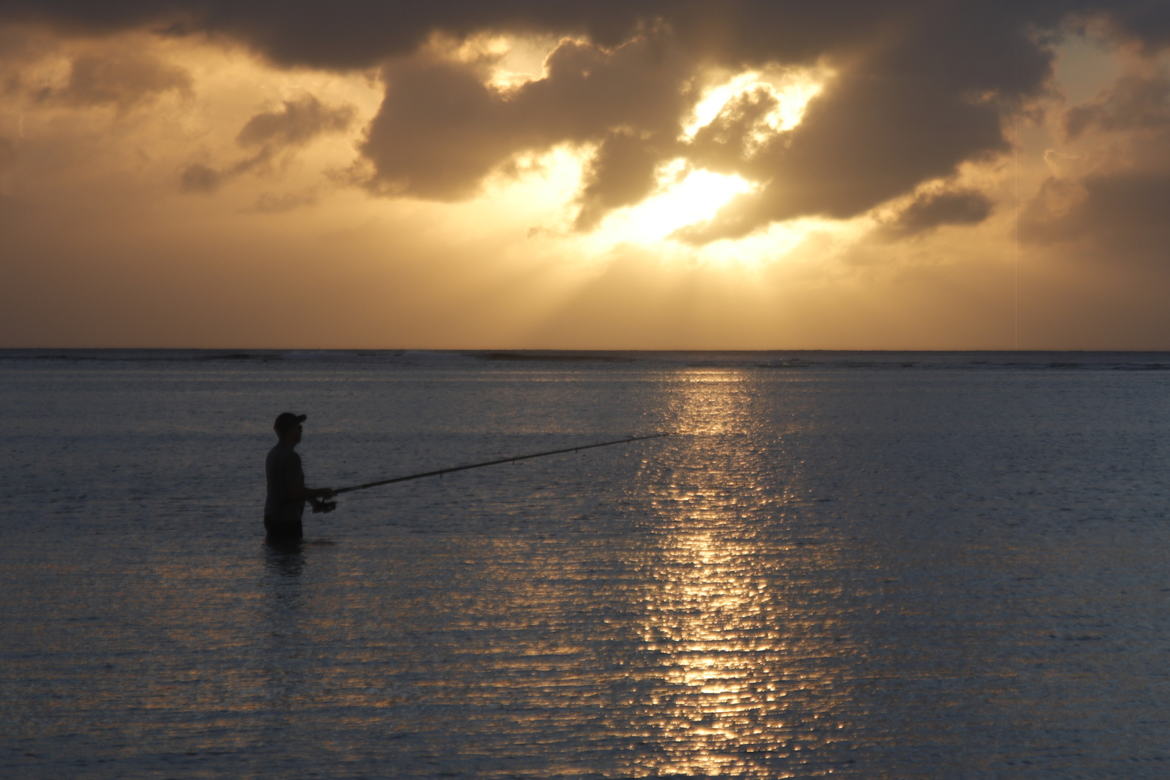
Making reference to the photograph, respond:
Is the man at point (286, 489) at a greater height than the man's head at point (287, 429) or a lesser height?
lesser

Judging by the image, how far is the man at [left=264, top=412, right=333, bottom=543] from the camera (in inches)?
574

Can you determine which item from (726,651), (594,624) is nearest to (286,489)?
(594,624)

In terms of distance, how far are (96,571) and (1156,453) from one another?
89.6 ft

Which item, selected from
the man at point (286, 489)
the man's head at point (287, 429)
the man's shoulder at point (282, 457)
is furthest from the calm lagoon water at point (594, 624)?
the man's head at point (287, 429)

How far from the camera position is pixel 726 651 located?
9.67 metres

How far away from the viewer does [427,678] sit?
29.1ft

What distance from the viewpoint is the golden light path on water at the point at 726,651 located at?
734 centimetres

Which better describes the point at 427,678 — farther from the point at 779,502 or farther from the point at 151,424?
the point at 151,424

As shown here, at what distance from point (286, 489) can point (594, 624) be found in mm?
5660

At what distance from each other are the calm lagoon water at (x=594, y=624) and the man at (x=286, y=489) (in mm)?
485

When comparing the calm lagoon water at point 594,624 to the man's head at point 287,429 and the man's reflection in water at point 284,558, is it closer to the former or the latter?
the man's reflection in water at point 284,558

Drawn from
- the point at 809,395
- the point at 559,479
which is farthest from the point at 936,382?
the point at 559,479

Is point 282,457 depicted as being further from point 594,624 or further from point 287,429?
point 594,624

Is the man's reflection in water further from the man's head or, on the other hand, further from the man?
the man's head
